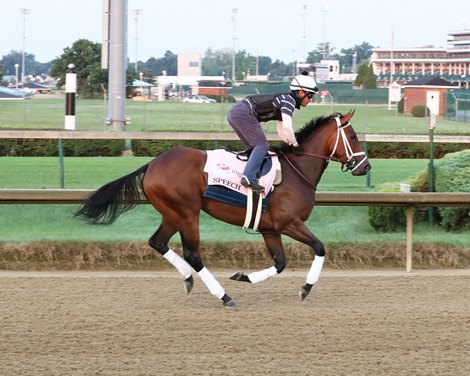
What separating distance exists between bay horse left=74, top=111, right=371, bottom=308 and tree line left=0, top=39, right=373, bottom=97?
1363 inches

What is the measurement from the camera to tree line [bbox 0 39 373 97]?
4603 centimetres

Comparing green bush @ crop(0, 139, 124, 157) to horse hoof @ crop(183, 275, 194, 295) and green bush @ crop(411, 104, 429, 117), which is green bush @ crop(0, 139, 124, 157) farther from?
green bush @ crop(411, 104, 429, 117)

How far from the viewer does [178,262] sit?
8820 mm

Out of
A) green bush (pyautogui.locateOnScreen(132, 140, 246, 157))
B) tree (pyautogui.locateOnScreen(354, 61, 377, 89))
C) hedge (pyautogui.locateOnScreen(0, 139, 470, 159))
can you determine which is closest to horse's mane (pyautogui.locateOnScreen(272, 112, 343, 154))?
green bush (pyautogui.locateOnScreen(132, 140, 246, 157))

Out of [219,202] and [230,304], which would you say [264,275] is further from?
[219,202]

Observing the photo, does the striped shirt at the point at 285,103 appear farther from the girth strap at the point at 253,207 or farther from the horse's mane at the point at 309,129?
the girth strap at the point at 253,207

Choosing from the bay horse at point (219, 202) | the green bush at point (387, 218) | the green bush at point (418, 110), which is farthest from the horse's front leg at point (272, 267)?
the green bush at point (418, 110)

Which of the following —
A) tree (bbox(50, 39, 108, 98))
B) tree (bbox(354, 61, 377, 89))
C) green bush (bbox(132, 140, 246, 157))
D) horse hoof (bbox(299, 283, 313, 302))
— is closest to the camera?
horse hoof (bbox(299, 283, 313, 302))

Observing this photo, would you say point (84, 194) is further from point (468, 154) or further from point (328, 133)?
point (468, 154)

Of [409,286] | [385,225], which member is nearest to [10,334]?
[409,286]

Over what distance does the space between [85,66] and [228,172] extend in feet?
129

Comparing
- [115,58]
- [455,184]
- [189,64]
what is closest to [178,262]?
[455,184]

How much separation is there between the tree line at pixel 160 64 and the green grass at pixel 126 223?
90.4 ft

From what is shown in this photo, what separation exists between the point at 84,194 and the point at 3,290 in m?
1.73
